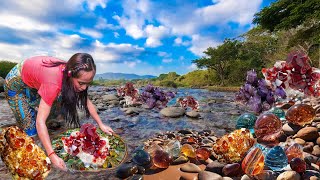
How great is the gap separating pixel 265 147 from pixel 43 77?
2.96 metres

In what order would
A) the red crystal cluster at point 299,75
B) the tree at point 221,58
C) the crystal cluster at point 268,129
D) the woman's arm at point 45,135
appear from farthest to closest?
the tree at point 221,58 → the crystal cluster at point 268,129 → the woman's arm at point 45,135 → the red crystal cluster at point 299,75

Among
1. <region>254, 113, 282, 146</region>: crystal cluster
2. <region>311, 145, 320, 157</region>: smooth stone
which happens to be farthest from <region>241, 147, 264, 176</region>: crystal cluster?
<region>311, 145, 320, 157</region>: smooth stone

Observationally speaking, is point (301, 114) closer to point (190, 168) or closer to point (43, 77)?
point (190, 168)

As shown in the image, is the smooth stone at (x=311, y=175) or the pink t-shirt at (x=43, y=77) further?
the pink t-shirt at (x=43, y=77)

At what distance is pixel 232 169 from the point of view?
9.21ft

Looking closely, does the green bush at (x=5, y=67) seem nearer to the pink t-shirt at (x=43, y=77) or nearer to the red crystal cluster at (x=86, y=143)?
the pink t-shirt at (x=43, y=77)

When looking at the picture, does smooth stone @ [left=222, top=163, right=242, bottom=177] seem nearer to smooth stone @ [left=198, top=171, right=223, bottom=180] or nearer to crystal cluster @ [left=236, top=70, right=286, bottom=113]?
smooth stone @ [left=198, top=171, right=223, bottom=180]

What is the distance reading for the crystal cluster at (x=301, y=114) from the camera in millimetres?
3676

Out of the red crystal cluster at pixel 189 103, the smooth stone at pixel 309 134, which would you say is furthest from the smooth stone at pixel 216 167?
the red crystal cluster at pixel 189 103

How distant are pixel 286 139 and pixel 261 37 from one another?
36647mm

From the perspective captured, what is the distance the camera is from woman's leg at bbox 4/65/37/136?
13.7ft

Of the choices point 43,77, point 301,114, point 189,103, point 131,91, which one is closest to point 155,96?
point 131,91

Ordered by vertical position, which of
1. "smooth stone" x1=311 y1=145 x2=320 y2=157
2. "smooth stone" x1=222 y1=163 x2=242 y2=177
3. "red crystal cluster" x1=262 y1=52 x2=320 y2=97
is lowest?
"smooth stone" x1=222 y1=163 x2=242 y2=177

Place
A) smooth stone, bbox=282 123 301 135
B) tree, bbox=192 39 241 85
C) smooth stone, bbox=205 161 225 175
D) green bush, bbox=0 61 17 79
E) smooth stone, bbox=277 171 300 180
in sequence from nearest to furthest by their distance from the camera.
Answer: smooth stone, bbox=277 171 300 180 → smooth stone, bbox=205 161 225 175 → smooth stone, bbox=282 123 301 135 → green bush, bbox=0 61 17 79 → tree, bbox=192 39 241 85
